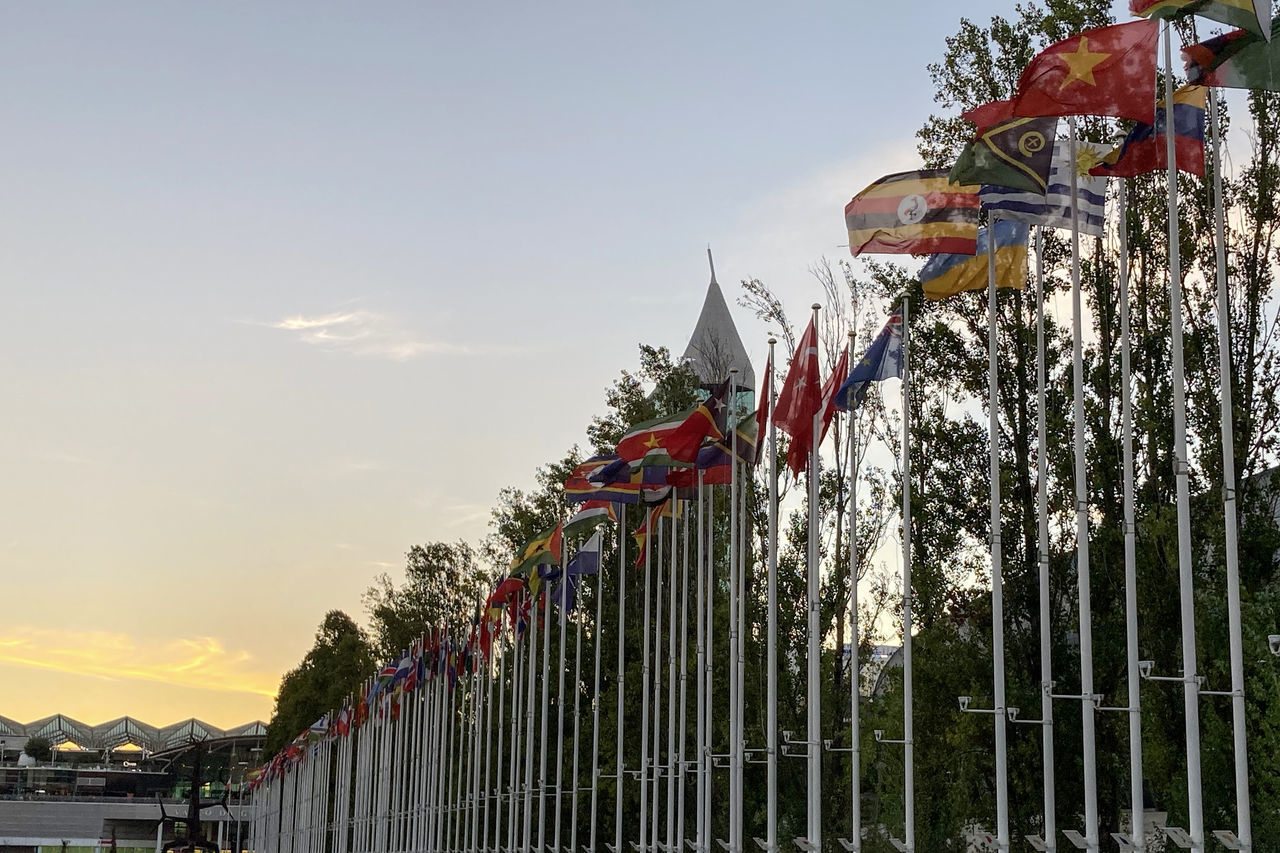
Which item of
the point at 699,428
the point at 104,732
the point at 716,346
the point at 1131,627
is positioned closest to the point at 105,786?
the point at 104,732

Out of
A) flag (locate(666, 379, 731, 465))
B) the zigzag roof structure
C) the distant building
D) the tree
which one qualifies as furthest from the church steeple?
the zigzag roof structure

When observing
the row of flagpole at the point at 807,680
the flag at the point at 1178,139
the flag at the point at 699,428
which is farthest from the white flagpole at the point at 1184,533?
the flag at the point at 699,428

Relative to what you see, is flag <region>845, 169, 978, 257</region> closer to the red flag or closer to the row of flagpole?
the row of flagpole

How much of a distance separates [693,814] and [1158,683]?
16184 mm

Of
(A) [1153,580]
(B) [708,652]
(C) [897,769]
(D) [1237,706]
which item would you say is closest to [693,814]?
(C) [897,769]

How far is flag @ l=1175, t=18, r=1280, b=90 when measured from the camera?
1392cm

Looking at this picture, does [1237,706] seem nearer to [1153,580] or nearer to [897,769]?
[1153,580]

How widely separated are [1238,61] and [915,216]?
205 inches

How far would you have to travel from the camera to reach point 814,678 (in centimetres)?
2100

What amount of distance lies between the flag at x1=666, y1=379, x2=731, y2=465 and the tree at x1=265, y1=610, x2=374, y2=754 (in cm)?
4950

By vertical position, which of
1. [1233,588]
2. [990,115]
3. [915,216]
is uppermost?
[990,115]

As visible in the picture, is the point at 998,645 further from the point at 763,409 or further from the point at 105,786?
the point at 105,786

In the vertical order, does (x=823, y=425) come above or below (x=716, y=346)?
below

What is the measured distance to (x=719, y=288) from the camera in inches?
1969
